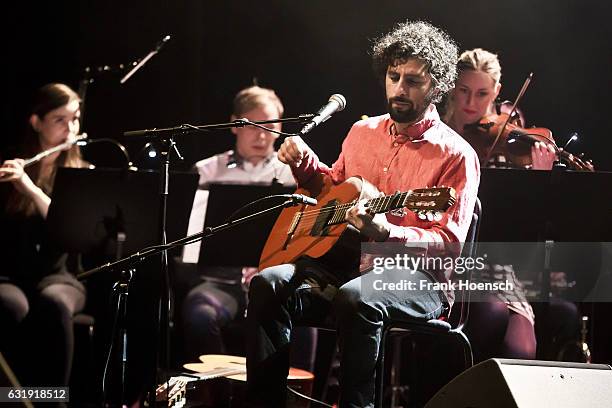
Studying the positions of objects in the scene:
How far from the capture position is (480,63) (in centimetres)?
396

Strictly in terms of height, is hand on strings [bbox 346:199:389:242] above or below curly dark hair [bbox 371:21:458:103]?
below

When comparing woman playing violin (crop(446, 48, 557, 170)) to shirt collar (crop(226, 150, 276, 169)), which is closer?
woman playing violin (crop(446, 48, 557, 170))

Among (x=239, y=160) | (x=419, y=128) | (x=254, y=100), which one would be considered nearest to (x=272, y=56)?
(x=254, y=100)

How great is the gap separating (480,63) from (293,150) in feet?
4.15

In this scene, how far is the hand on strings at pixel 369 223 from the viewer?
9.12 feet

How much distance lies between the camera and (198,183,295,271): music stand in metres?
3.75

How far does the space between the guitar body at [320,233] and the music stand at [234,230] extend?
0.36 meters

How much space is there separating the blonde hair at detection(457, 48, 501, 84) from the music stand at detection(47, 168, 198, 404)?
143 cm

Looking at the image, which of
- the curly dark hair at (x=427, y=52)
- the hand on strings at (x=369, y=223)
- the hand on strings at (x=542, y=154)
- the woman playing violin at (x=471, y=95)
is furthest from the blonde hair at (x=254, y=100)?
the hand on strings at (x=369, y=223)

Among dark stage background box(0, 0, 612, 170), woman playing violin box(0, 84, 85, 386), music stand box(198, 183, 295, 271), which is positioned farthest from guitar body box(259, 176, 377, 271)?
woman playing violin box(0, 84, 85, 386)
